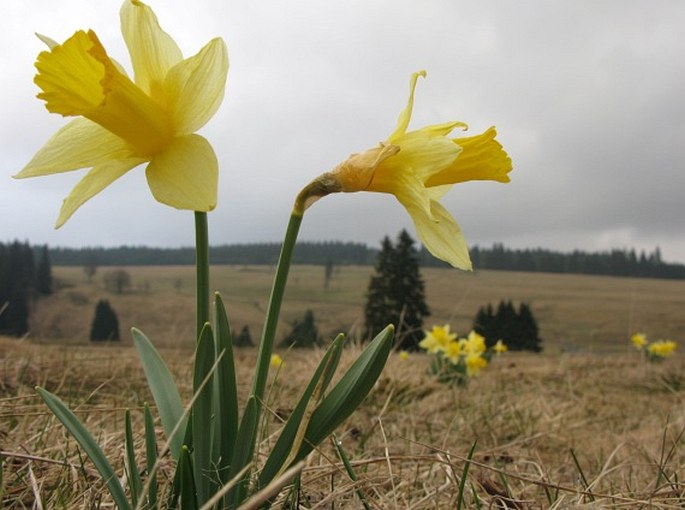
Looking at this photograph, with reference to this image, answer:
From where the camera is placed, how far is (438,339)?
21.7ft

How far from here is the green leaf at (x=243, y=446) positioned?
1.25 m

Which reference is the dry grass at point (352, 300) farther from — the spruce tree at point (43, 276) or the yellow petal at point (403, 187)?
the yellow petal at point (403, 187)

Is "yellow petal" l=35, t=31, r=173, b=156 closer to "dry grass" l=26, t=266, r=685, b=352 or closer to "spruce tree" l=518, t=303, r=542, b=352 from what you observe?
"spruce tree" l=518, t=303, r=542, b=352

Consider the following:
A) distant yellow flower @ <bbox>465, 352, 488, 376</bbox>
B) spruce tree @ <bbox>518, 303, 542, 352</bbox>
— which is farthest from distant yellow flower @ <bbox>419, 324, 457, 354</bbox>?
spruce tree @ <bbox>518, 303, 542, 352</bbox>

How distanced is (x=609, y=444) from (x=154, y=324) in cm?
6518

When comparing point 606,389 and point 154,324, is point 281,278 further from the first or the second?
point 154,324

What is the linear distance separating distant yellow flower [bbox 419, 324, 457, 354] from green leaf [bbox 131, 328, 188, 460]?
17.3 ft

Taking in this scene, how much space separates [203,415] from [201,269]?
0.97ft

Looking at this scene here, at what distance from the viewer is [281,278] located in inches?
49.0

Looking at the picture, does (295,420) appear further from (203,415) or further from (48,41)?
(48,41)

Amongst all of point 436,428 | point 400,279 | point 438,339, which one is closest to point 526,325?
point 400,279

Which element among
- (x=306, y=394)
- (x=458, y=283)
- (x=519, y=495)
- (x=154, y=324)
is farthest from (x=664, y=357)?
(x=458, y=283)

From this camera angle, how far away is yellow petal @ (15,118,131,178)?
1262 millimetres

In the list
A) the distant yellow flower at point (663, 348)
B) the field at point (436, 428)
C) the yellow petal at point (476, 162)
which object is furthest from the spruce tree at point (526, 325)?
the yellow petal at point (476, 162)
